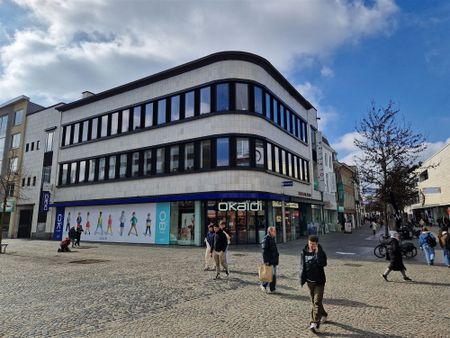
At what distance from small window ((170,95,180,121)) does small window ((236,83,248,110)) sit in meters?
5.18

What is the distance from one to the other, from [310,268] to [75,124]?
33.6 metres

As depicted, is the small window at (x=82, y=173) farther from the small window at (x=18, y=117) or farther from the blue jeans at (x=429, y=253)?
the blue jeans at (x=429, y=253)

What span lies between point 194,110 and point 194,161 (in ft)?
13.2

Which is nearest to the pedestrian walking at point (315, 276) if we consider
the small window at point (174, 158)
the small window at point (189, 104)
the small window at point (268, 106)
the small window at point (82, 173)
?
the small window at point (174, 158)

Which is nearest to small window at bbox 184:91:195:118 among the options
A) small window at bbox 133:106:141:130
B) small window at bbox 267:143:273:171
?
small window at bbox 133:106:141:130

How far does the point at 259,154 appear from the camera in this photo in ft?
76.3

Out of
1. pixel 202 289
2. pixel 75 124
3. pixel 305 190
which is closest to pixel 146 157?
pixel 75 124

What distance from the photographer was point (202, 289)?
9.28m

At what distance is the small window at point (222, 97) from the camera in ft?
76.2

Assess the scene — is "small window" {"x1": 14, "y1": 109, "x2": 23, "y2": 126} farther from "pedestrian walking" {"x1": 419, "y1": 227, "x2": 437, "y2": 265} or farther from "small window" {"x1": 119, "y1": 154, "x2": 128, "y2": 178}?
"pedestrian walking" {"x1": 419, "y1": 227, "x2": 437, "y2": 265}

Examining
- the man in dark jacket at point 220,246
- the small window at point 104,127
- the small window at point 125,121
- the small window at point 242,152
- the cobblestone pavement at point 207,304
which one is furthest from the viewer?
the small window at point 104,127

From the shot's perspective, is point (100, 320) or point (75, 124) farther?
point (75, 124)

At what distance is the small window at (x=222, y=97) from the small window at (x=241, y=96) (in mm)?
736

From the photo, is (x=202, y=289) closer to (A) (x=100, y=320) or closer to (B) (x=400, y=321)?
(A) (x=100, y=320)
